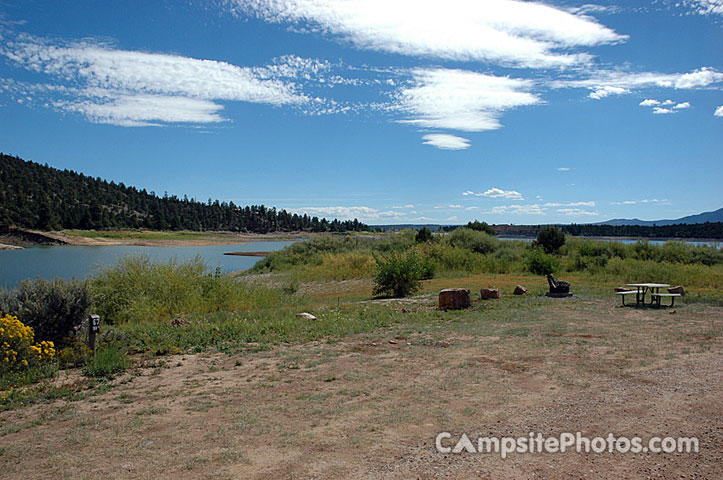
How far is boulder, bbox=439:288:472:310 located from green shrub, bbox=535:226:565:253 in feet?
89.7

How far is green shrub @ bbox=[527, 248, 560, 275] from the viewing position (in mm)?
26844

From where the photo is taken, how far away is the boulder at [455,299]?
13039 millimetres

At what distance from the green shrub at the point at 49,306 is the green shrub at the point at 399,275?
11.1 metres

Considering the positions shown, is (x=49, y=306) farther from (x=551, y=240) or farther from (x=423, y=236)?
(x=551, y=240)

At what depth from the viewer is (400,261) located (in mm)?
18109

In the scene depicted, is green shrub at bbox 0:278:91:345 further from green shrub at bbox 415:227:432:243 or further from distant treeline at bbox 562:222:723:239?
distant treeline at bbox 562:222:723:239

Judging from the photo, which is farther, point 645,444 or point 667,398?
point 667,398

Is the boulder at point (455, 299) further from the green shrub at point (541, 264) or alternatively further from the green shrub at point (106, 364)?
the green shrub at point (541, 264)

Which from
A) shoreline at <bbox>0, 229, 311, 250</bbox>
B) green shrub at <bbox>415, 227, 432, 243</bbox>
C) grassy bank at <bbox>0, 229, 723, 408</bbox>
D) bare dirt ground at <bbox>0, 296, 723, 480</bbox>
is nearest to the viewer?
bare dirt ground at <bbox>0, 296, 723, 480</bbox>

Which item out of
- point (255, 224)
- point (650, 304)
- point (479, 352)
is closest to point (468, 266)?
point (650, 304)

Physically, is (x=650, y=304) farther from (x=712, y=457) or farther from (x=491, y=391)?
(x=712, y=457)

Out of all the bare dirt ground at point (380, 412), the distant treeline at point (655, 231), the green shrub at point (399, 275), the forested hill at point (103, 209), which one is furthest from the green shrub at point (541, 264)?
the forested hill at point (103, 209)

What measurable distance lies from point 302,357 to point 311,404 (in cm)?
232

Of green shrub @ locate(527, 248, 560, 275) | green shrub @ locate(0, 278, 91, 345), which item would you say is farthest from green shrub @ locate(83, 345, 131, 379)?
green shrub @ locate(527, 248, 560, 275)
